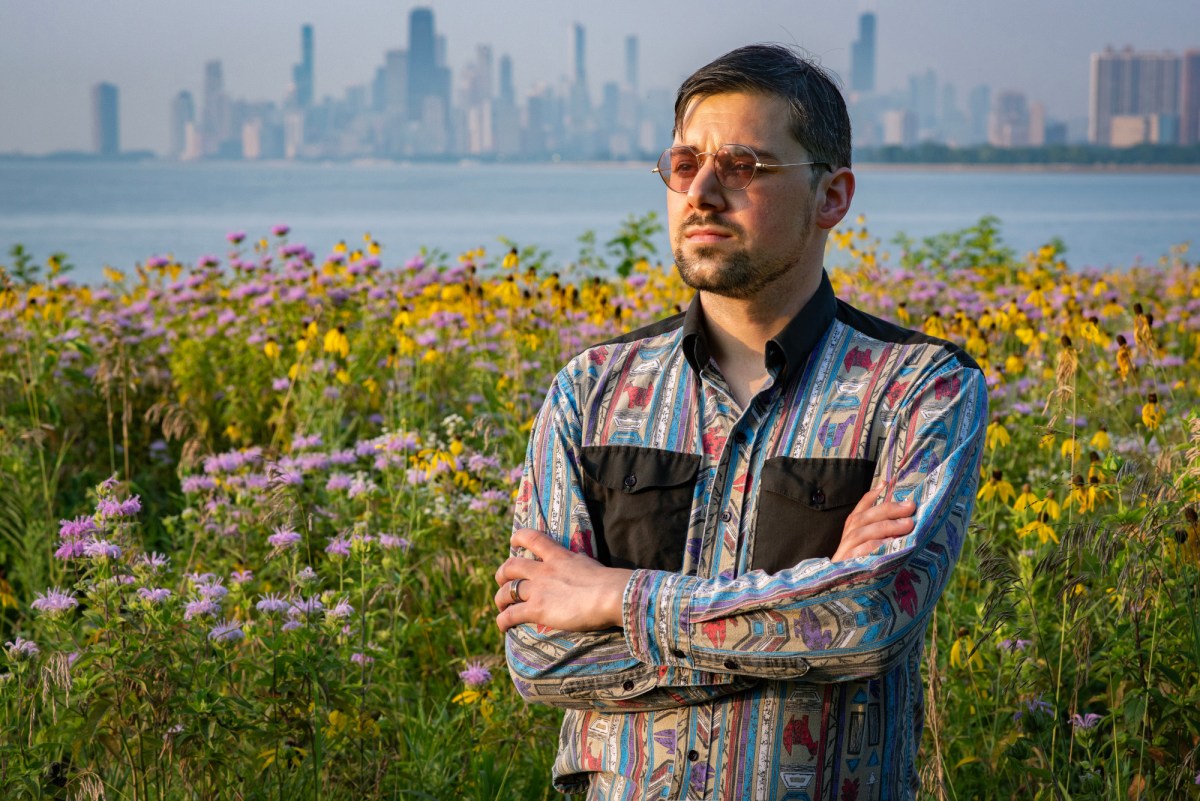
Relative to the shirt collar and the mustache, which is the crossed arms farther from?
the mustache

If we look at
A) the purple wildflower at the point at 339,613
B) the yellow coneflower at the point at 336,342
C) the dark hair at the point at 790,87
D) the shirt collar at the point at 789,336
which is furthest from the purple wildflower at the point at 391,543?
the yellow coneflower at the point at 336,342

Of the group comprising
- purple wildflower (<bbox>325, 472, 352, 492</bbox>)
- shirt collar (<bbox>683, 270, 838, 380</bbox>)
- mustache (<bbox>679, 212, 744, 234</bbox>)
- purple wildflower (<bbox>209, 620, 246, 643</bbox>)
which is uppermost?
mustache (<bbox>679, 212, 744, 234</bbox>)

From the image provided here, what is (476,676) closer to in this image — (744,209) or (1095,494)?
(744,209)

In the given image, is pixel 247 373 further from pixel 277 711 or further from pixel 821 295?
pixel 821 295

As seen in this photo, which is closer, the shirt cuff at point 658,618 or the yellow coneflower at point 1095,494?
the shirt cuff at point 658,618

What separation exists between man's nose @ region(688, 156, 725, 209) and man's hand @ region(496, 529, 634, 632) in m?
0.63

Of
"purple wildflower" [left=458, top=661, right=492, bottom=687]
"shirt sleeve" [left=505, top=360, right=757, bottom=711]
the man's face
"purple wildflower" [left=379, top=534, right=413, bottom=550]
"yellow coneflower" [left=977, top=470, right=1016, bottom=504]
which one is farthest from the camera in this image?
"yellow coneflower" [left=977, top=470, right=1016, bottom=504]

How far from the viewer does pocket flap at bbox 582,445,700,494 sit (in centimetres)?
219

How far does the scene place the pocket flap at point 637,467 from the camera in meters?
2.19

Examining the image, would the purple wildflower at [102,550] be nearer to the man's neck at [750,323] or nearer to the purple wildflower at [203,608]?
the purple wildflower at [203,608]

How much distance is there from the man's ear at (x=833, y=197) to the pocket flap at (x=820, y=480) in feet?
1.44

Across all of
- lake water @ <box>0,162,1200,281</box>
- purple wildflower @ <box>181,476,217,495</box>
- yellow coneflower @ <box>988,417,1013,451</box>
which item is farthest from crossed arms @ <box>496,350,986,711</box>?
lake water @ <box>0,162,1200,281</box>

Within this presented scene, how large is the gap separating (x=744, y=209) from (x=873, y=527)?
1.89ft

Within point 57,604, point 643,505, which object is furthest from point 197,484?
point 643,505
